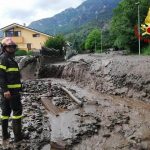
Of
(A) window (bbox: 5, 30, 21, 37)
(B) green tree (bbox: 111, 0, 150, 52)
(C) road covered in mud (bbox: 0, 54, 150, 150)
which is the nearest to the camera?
(C) road covered in mud (bbox: 0, 54, 150, 150)

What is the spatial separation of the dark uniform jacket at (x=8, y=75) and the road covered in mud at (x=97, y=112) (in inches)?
46.0

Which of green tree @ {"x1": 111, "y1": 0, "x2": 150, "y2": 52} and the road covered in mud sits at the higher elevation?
green tree @ {"x1": 111, "y1": 0, "x2": 150, "y2": 52}

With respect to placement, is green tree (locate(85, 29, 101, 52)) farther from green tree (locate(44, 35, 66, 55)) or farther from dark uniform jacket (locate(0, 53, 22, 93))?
dark uniform jacket (locate(0, 53, 22, 93))

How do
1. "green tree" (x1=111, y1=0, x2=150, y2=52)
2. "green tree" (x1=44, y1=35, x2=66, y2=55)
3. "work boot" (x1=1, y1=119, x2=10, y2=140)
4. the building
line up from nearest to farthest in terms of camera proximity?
"work boot" (x1=1, y1=119, x2=10, y2=140) → "green tree" (x1=111, y1=0, x2=150, y2=52) → "green tree" (x1=44, y1=35, x2=66, y2=55) → the building

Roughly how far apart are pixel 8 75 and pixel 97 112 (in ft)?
11.8

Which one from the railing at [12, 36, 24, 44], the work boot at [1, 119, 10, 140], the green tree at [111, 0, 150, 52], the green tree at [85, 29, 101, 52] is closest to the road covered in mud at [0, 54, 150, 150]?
the work boot at [1, 119, 10, 140]

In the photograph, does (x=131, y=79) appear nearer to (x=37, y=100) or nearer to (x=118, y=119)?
(x=37, y=100)

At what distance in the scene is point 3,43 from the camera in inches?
312

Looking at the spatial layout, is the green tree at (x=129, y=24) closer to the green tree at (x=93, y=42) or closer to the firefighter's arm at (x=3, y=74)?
the green tree at (x=93, y=42)

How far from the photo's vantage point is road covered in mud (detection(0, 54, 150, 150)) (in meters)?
7.82

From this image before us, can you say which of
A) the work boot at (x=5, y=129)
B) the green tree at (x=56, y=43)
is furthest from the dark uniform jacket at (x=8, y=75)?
the green tree at (x=56, y=43)

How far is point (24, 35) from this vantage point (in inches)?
2516

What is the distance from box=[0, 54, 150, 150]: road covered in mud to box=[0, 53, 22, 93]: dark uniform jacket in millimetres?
1169

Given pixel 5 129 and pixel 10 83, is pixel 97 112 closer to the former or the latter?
pixel 5 129
